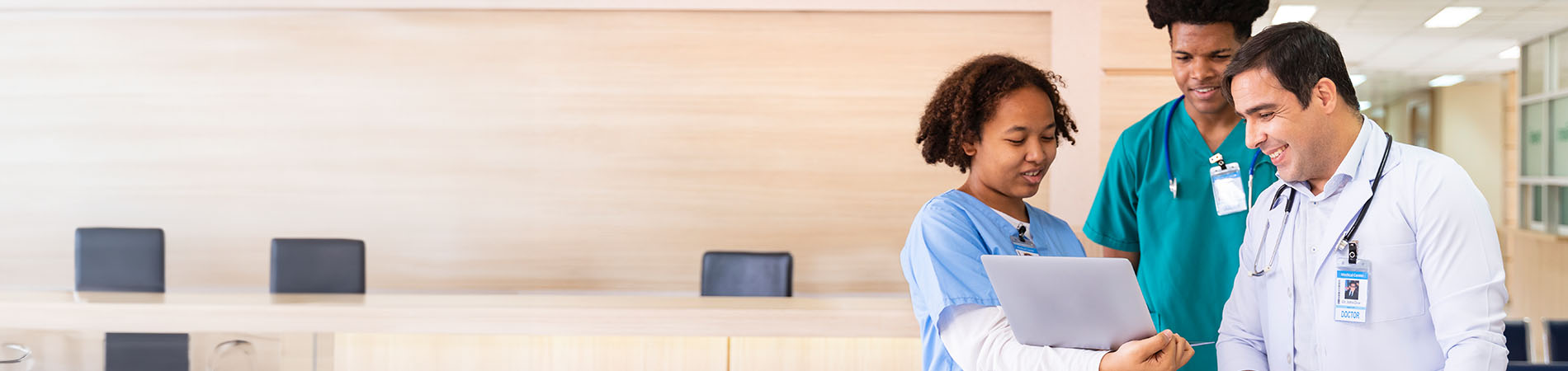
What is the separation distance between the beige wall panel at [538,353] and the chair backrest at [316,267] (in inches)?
50.0

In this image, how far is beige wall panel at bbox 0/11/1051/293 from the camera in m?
4.24

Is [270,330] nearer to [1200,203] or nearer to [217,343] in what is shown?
[217,343]

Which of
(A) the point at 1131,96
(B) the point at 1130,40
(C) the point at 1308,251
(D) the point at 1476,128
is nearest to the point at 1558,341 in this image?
(A) the point at 1131,96

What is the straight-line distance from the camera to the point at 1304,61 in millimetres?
1262

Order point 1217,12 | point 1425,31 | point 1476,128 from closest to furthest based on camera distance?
1. point 1217,12
2. point 1425,31
3. point 1476,128

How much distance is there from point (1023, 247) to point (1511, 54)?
741 cm

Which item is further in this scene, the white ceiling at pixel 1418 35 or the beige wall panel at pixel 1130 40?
the white ceiling at pixel 1418 35

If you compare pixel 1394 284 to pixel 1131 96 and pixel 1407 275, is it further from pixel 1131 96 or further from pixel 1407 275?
pixel 1131 96

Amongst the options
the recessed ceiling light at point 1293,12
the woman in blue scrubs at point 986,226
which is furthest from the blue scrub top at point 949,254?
the recessed ceiling light at point 1293,12

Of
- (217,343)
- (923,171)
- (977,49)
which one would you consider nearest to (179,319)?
(217,343)

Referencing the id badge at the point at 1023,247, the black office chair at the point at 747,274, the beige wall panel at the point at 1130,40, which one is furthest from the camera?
the beige wall panel at the point at 1130,40

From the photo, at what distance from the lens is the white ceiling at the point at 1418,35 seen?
5488 mm

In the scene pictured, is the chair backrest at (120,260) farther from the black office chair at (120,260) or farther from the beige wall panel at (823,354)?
the beige wall panel at (823,354)

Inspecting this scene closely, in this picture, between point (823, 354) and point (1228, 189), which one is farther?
point (823, 354)
